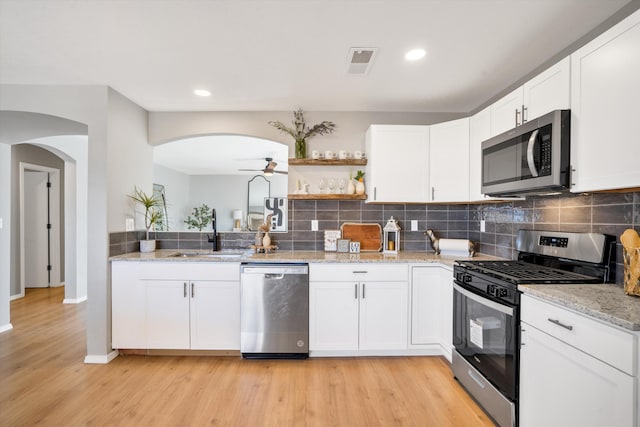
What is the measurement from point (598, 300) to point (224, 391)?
228 centimetres

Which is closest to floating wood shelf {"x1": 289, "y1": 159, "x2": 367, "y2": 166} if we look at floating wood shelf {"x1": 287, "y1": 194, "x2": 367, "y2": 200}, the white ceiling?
floating wood shelf {"x1": 287, "y1": 194, "x2": 367, "y2": 200}

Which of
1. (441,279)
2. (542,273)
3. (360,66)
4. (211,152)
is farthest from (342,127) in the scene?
(211,152)

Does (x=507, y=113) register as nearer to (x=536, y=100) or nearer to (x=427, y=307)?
(x=536, y=100)

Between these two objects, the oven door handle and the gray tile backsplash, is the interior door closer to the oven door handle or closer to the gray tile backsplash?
the gray tile backsplash

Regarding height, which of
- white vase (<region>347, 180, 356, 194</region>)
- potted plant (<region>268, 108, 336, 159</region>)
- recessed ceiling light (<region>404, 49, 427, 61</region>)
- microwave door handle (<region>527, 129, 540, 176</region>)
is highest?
recessed ceiling light (<region>404, 49, 427, 61</region>)

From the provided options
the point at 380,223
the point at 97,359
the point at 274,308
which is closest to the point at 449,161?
the point at 380,223

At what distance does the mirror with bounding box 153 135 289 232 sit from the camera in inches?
210

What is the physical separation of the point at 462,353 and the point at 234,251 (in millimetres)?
2306

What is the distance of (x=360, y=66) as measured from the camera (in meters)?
2.36

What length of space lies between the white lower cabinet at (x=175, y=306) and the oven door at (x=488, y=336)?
1799mm

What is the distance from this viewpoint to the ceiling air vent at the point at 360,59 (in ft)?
7.00

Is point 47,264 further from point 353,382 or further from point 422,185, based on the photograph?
point 422,185

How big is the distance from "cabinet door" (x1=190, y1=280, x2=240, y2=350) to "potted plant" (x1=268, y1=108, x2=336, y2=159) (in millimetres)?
1488

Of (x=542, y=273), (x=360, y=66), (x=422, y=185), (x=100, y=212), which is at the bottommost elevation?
(x=542, y=273)
